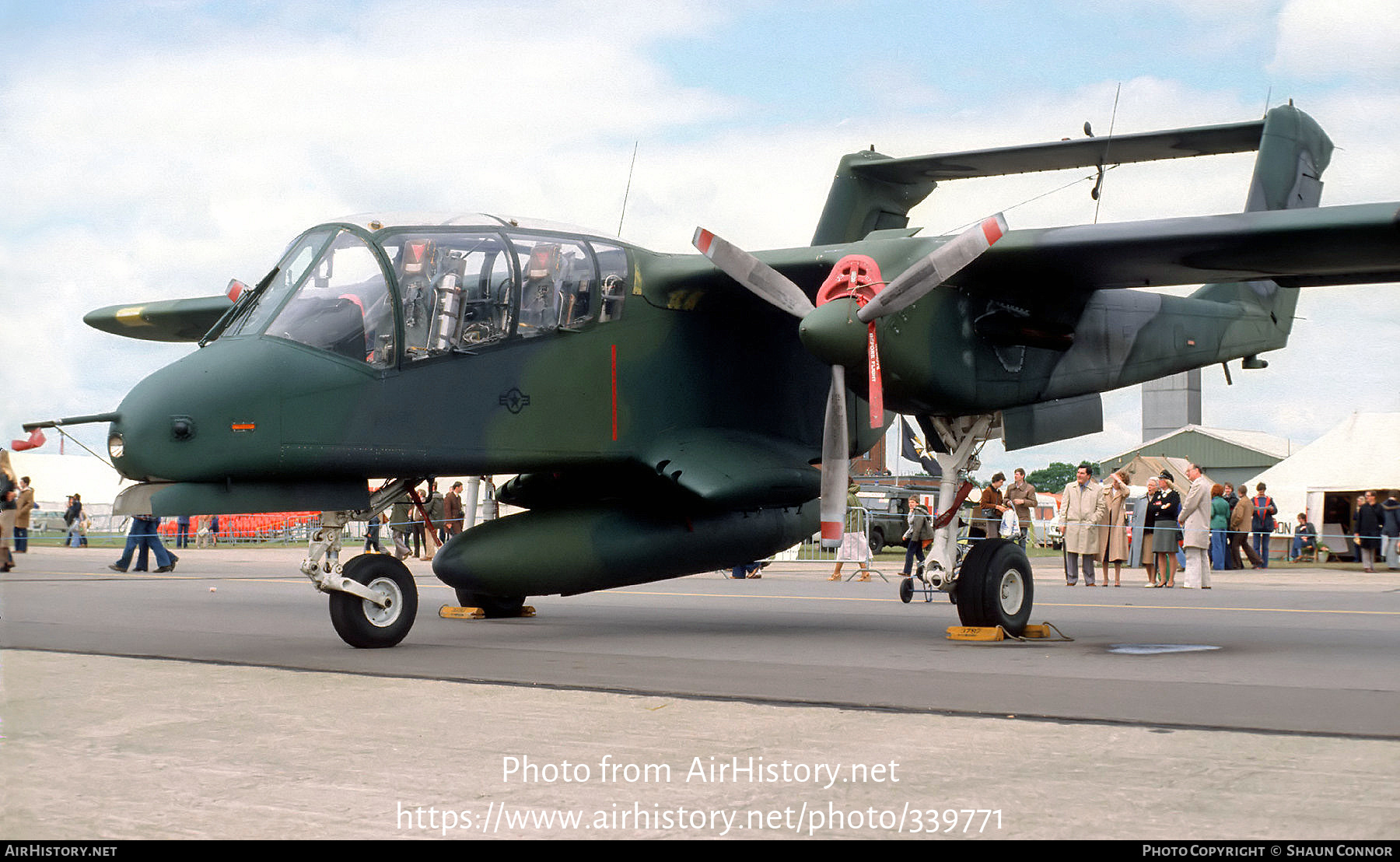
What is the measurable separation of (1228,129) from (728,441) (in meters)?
7.32

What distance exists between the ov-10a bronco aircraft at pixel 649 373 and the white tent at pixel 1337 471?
64.8ft

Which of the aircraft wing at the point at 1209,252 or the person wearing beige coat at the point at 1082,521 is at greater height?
the aircraft wing at the point at 1209,252

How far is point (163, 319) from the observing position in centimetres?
1666

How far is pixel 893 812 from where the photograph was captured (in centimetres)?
470

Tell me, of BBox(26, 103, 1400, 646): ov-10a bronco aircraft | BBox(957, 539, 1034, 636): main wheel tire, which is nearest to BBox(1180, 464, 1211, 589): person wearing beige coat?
BBox(26, 103, 1400, 646): ov-10a bronco aircraft

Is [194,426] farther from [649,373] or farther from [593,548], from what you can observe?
[649,373]

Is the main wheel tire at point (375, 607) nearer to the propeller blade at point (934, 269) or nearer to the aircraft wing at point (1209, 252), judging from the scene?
the propeller blade at point (934, 269)

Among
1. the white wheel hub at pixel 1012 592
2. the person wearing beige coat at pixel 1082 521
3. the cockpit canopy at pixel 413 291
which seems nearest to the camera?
the cockpit canopy at pixel 413 291

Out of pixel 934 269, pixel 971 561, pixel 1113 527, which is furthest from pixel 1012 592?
pixel 1113 527

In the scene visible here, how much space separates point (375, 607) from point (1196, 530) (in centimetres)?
1526

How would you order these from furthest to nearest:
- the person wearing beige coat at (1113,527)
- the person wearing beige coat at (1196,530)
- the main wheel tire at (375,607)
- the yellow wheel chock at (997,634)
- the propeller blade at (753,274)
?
the person wearing beige coat at (1113,527) → the person wearing beige coat at (1196,530) → the yellow wheel chock at (997,634) → the propeller blade at (753,274) → the main wheel tire at (375,607)

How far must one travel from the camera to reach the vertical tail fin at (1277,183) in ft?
51.2

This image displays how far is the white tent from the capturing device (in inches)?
1241

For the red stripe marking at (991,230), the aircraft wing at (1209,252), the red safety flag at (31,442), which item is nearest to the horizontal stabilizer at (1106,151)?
the aircraft wing at (1209,252)
